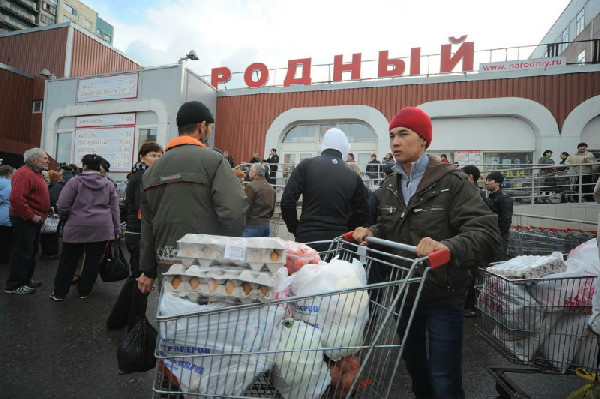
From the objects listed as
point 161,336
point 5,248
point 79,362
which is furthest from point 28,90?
point 161,336

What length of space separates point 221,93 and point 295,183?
15.4m

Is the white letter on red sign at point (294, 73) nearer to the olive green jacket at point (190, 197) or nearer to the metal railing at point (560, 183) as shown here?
the metal railing at point (560, 183)

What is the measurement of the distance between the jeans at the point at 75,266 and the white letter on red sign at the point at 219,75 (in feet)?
46.7

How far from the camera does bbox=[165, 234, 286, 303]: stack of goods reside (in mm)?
1626

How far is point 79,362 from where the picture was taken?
3.42 meters

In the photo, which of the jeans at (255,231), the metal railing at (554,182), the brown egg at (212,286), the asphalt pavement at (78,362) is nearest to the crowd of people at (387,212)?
the brown egg at (212,286)

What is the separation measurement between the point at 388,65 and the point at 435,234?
15028 millimetres

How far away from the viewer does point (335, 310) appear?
70.5 inches

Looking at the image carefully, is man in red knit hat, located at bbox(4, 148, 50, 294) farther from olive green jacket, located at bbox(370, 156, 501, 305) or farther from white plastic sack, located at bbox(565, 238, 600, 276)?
white plastic sack, located at bbox(565, 238, 600, 276)

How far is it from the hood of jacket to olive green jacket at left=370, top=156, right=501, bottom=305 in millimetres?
4437

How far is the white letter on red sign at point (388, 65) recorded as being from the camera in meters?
15.6

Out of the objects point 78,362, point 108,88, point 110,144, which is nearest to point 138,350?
point 78,362

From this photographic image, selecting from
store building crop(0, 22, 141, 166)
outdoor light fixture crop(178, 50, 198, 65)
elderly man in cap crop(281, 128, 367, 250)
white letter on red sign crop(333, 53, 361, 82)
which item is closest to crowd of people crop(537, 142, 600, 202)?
white letter on red sign crop(333, 53, 361, 82)

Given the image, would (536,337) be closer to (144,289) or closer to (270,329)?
(270,329)
